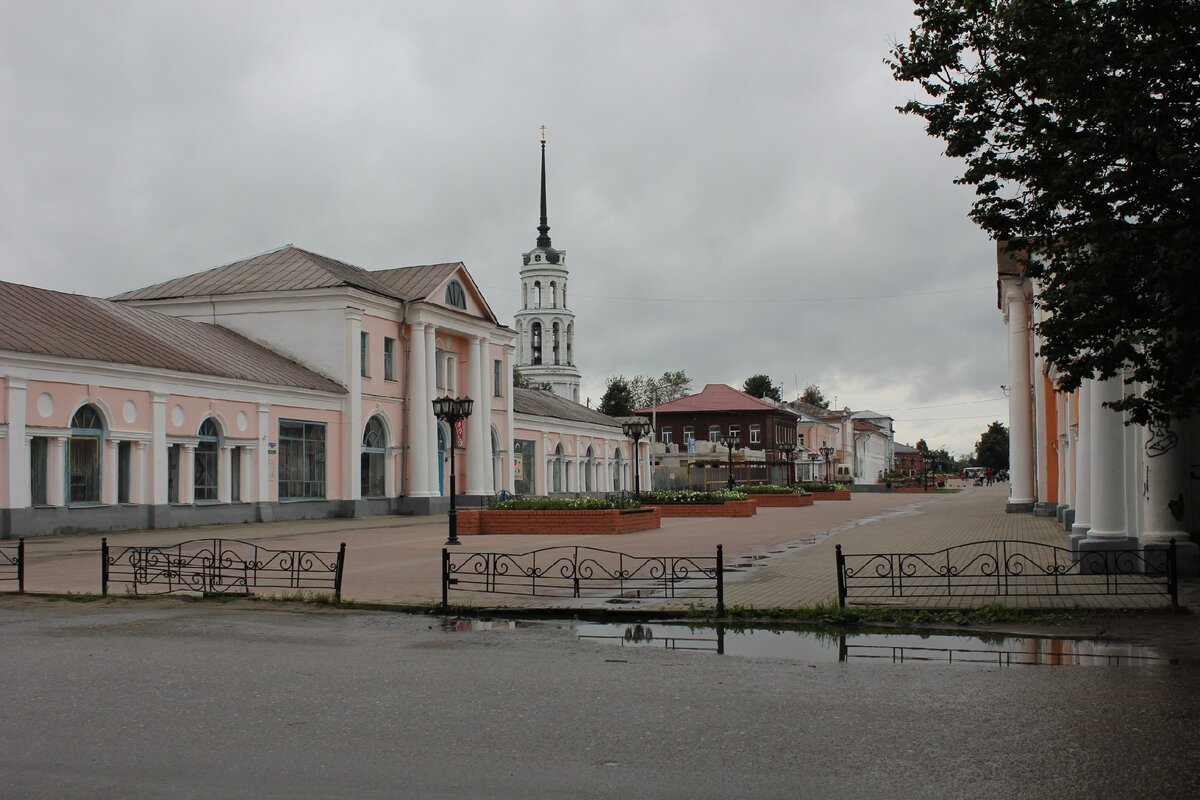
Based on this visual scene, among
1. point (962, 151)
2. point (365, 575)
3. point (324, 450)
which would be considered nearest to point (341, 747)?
point (962, 151)

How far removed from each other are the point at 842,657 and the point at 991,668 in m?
1.29

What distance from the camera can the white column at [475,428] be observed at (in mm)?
51375

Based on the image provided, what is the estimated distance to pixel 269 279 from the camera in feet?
149

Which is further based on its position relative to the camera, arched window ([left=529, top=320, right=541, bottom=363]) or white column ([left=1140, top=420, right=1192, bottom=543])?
arched window ([left=529, top=320, right=541, bottom=363])

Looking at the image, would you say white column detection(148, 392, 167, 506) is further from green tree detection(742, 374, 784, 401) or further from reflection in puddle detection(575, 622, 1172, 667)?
green tree detection(742, 374, 784, 401)

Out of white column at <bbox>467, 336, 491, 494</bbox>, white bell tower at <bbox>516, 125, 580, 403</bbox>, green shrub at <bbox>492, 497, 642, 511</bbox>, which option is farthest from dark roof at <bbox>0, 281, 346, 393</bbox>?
white bell tower at <bbox>516, 125, 580, 403</bbox>

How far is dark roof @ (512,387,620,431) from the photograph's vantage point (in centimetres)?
6216

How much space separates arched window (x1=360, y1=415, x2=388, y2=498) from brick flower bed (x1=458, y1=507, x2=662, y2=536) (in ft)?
54.8

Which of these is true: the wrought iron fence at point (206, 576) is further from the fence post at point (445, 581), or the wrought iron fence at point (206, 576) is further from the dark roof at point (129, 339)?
the dark roof at point (129, 339)

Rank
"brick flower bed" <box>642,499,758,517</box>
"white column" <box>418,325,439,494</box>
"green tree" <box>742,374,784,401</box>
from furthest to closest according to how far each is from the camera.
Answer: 1. "green tree" <box>742,374,784,401</box>
2. "white column" <box>418,325,439,494</box>
3. "brick flower bed" <box>642,499,758,517</box>

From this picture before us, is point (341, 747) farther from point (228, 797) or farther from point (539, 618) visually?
point (539, 618)

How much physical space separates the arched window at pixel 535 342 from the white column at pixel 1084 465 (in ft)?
277

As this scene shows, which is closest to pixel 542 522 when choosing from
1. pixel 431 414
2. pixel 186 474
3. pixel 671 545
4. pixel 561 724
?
pixel 671 545

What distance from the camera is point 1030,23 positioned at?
1062cm
